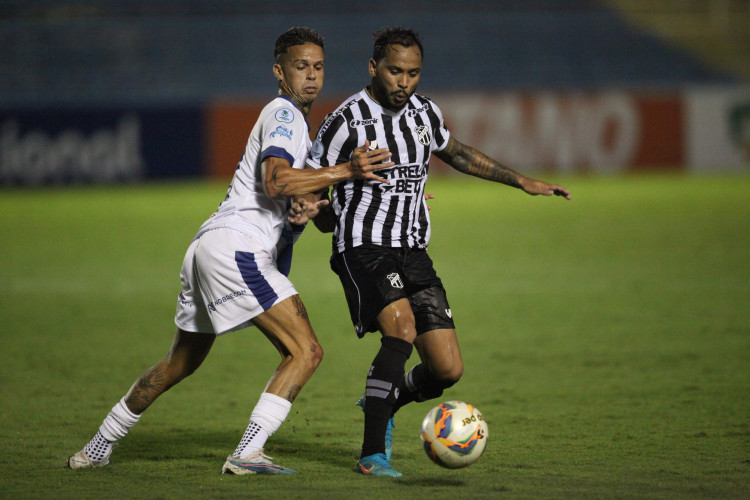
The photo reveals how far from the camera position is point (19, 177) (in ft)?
77.6

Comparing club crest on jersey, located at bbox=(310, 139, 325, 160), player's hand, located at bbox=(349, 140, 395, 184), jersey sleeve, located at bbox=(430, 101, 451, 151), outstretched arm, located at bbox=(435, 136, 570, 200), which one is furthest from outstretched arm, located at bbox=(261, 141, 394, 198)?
outstretched arm, located at bbox=(435, 136, 570, 200)

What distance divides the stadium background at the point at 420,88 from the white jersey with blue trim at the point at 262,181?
63.7ft

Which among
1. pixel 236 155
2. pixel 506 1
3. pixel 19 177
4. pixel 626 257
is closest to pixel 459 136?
pixel 236 155

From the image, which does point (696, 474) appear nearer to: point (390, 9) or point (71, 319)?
point (71, 319)

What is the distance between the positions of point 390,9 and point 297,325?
27.0 meters

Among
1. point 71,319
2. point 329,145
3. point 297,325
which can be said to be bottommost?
point 71,319

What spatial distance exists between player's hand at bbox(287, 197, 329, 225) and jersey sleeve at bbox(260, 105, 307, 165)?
19cm

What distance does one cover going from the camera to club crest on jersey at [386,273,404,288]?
4.79m

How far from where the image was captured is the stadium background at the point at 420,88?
24328mm

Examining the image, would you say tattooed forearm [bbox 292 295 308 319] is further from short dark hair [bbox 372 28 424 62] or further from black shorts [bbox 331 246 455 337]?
short dark hair [bbox 372 28 424 62]

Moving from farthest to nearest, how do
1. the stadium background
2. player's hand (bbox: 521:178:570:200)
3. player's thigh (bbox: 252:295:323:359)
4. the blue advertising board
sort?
the stadium background, the blue advertising board, player's hand (bbox: 521:178:570:200), player's thigh (bbox: 252:295:323:359)

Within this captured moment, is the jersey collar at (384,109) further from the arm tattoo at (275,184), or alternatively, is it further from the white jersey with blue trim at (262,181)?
the arm tattoo at (275,184)

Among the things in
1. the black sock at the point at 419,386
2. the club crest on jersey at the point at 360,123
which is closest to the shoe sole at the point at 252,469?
the black sock at the point at 419,386

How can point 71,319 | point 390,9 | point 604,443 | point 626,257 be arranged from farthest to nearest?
point 390,9 < point 626,257 < point 71,319 < point 604,443
